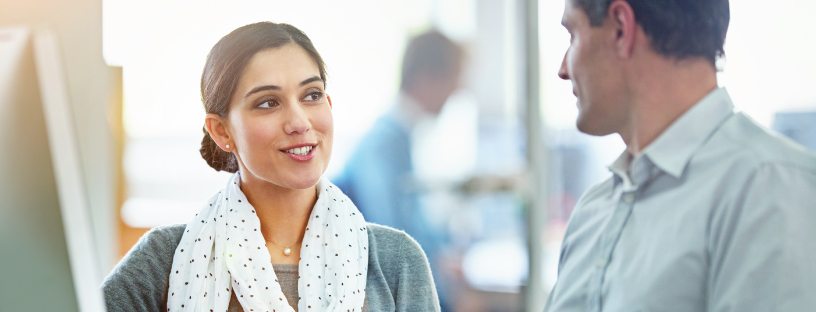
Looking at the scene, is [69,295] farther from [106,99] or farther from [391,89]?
[391,89]

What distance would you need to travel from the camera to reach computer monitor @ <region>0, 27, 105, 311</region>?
0.48m

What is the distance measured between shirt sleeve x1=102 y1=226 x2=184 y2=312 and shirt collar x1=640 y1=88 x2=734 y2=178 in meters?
0.92

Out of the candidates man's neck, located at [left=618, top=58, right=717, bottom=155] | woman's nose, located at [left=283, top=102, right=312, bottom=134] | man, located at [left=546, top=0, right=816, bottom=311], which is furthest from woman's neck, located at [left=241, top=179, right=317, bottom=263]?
Result: man's neck, located at [left=618, top=58, right=717, bottom=155]

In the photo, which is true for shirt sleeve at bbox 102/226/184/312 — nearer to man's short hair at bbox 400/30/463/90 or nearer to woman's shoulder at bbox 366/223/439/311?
woman's shoulder at bbox 366/223/439/311

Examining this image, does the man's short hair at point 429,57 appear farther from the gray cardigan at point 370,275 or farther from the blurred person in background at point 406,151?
the gray cardigan at point 370,275

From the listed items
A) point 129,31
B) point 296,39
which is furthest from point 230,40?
point 129,31

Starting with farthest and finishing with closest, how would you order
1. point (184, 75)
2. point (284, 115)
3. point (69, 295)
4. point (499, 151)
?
point (499, 151), point (184, 75), point (284, 115), point (69, 295)

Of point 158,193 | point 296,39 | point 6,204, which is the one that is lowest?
point 158,193

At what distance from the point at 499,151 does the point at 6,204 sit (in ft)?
5.42

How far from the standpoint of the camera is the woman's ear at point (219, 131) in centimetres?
117

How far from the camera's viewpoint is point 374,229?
1.31 metres

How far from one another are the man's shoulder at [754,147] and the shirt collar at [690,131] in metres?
0.01

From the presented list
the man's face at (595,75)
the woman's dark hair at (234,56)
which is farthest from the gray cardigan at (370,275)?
the man's face at (595,75)

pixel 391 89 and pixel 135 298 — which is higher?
pixel 391 89
